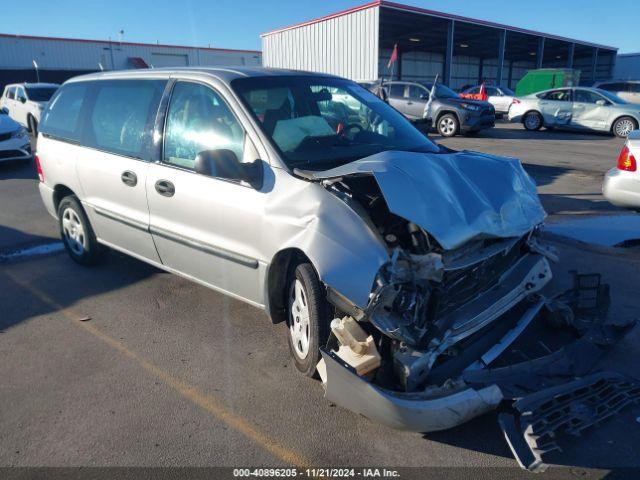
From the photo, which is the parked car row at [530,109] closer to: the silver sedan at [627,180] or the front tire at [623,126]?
the front tire at [623,126]

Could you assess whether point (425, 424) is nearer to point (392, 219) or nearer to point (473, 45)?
point (392, 219)

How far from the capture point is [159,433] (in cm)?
280

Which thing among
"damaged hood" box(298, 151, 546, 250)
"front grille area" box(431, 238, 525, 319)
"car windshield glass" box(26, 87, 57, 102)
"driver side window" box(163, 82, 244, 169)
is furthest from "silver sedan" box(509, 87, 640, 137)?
"car windshield glass" box(26, 87, 57, 102)

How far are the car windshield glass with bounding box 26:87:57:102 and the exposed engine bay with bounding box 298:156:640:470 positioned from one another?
55.7 ft

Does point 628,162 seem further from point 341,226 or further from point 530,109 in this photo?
point 530,109

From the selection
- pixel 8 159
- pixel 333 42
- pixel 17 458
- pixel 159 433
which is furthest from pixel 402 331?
pixel 333 42

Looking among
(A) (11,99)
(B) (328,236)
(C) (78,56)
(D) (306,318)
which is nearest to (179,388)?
(D) (306,318)

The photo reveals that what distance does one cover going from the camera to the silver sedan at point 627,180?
231 inches

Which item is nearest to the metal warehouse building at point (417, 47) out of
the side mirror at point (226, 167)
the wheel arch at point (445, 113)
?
the wheel arch at point (445, 113)

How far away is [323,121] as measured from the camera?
3.88 meters

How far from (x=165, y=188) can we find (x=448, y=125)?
557 inches

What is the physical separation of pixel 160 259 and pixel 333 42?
25144 mm

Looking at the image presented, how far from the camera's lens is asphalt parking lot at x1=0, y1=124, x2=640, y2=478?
2619mm

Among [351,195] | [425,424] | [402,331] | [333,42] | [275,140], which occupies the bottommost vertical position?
[425,424]
